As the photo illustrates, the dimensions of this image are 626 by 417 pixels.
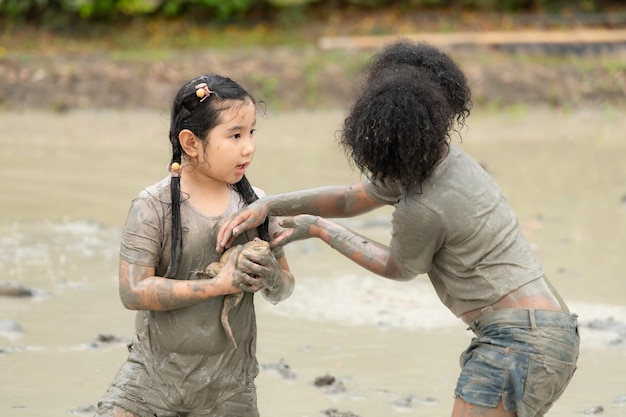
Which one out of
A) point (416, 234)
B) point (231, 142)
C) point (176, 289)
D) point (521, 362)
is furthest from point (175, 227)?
point (521, 362)

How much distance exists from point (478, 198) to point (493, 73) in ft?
35.8

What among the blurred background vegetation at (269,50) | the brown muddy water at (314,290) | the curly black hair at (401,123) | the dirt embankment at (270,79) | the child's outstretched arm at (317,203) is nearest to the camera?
the curly black hair at (401,123)

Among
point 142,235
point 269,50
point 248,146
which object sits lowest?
point 142,235

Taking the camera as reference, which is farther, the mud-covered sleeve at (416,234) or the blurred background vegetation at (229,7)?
the blurred background vegetation at (229,7)

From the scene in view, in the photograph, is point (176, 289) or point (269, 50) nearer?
point (176, 289)

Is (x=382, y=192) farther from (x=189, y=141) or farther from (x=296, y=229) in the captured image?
(x=189, y=141)

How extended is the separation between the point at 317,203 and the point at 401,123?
2.41 feet

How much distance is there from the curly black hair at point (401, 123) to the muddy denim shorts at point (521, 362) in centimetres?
53

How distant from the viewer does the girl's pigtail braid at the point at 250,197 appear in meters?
3.58

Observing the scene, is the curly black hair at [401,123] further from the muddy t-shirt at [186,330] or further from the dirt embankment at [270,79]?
the dirt embankment at [270,79]

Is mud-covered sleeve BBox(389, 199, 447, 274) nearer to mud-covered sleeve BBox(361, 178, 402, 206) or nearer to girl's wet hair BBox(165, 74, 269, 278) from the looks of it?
mud-covered sleeve BBox(361, 178, 402, 206)

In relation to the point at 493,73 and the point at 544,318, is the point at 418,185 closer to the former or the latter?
the point at 544,318

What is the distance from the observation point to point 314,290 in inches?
236

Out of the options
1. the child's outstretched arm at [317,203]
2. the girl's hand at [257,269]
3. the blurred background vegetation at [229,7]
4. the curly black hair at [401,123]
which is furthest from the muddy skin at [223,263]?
the blurred background vegetation at [229,7]
